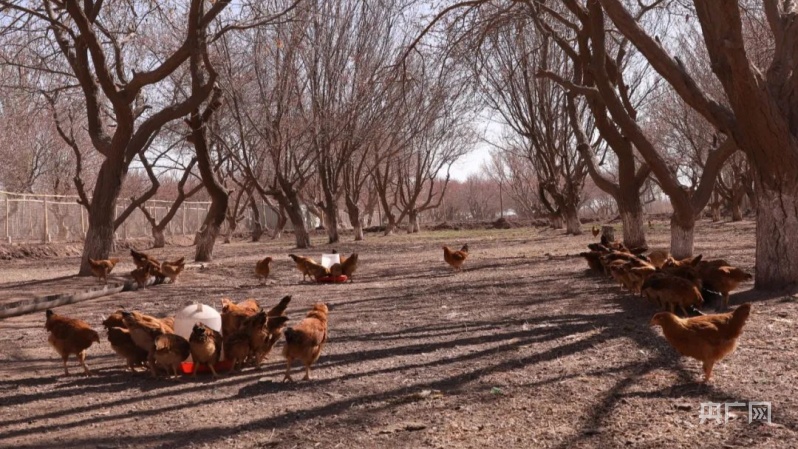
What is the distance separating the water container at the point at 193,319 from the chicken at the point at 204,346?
2.80 ft

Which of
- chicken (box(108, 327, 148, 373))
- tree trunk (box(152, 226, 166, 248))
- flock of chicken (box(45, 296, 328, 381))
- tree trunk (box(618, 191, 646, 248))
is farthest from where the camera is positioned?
tree trunk (box(152, 226, 166, 248))

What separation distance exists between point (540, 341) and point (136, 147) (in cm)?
1168

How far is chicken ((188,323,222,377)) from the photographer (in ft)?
19.0

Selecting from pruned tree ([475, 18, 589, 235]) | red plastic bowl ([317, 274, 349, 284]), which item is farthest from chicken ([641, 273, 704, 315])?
pruned tree ([475, 18, 589, 235])

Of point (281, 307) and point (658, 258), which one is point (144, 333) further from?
point (658, 258)

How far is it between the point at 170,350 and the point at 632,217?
37.4ft

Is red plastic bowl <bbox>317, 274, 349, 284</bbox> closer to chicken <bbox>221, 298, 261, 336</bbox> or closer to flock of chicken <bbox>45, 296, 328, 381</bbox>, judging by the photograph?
chicken <bbox>221, 298, 261, 336</bbox>

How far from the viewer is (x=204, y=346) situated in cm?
580

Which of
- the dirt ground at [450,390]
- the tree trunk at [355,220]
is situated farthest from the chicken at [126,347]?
the tree trunk at [355,220]

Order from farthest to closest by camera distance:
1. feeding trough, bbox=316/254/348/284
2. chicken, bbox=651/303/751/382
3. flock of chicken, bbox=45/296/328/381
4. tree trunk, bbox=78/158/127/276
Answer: tree trunk, bbox=78/158/127/276 < feeding trough, bbox=316/254/348/284 < flock of chicken, bbox=45/296/328/381 < chicken, bbox=651/303/751/382

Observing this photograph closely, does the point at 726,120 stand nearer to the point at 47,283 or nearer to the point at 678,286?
the point at 678,286

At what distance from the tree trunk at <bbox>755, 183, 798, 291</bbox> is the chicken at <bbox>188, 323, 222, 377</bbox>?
20.3ft

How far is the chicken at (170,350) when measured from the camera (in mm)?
5875

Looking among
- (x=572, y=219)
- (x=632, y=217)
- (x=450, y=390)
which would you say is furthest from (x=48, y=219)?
(x=450, y=390)
